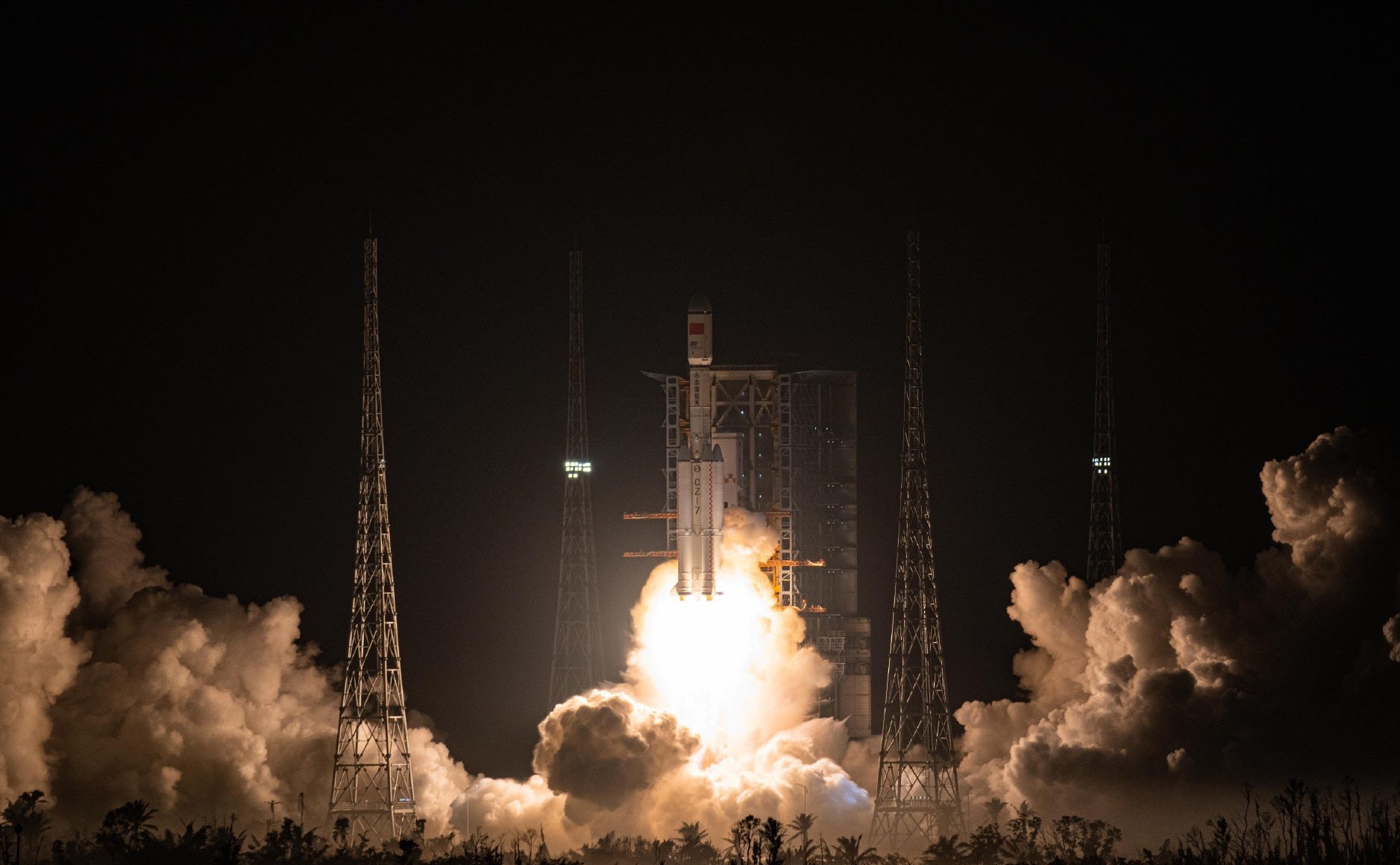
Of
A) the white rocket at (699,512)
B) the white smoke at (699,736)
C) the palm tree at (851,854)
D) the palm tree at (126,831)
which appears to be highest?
the white rocket at (699,512)

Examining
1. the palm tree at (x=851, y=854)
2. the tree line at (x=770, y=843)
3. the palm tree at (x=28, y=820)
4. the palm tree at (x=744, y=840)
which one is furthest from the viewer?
the palm tree at (x=28, y=820)

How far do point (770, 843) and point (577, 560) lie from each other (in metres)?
12.9

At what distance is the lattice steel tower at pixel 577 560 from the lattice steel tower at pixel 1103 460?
1106 cm

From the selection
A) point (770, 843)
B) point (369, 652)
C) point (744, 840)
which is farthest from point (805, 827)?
point (369, 652)

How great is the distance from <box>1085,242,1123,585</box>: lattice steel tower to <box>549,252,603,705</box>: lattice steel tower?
36.3 ft

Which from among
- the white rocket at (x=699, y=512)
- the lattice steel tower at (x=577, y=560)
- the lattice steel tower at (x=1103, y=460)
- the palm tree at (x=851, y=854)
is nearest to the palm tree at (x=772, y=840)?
the palm tree at (x=851, y=854)

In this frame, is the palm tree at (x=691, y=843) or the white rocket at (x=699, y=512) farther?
the white rocket at (x=699, y=512)

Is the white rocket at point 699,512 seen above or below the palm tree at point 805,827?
above

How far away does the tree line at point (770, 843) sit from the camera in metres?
55.3

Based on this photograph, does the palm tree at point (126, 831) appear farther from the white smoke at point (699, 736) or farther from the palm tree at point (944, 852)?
the palm tree at point (944, 852)

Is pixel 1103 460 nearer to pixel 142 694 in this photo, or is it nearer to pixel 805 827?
pixel 805 827

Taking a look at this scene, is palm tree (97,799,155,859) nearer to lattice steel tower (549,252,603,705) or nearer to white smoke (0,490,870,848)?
white smoke (0,490,870,848)

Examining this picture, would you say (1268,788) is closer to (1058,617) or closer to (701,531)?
(1058,617)

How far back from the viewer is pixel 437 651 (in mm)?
79188
